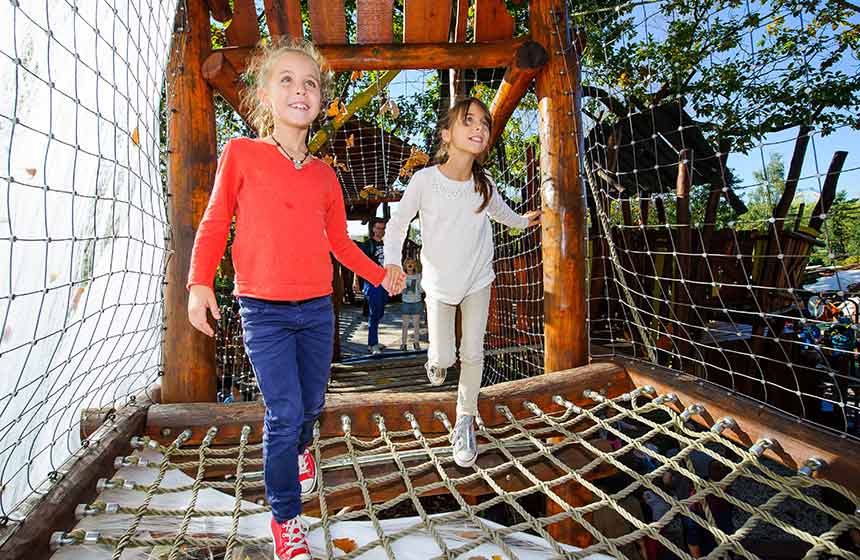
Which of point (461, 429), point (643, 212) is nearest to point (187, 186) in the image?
point (461, 429)

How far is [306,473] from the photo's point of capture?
5.15 ft

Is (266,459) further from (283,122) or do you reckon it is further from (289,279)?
(283,122)

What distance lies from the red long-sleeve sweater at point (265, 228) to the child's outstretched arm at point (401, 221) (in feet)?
1.29

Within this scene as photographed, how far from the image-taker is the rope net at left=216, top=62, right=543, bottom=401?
3.90 meters

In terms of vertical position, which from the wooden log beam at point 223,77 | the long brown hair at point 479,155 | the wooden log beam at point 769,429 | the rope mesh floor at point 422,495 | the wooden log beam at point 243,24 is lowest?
the rope mesh floor at point 422,495

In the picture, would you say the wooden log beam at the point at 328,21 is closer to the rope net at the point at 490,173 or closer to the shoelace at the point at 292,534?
the rope net at the point at 490,173

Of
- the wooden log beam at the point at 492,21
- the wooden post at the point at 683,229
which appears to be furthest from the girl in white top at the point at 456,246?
the wooden post at the point at 683,229

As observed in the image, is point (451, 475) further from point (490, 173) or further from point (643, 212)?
point (643, 212)

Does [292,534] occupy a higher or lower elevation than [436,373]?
lower

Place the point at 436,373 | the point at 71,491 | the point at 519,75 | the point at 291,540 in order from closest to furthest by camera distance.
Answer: the point at 291,540 < the point at 71,491 < the point at 436,373 < the point at 519,75

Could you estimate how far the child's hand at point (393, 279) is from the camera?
166 cm

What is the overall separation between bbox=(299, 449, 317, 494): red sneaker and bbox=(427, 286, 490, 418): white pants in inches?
22.0

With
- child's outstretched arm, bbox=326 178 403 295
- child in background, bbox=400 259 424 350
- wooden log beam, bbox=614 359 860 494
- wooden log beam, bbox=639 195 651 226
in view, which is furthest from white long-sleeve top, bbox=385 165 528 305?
child in background, bbox=400 259 424 350

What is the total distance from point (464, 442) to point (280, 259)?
931 mm
